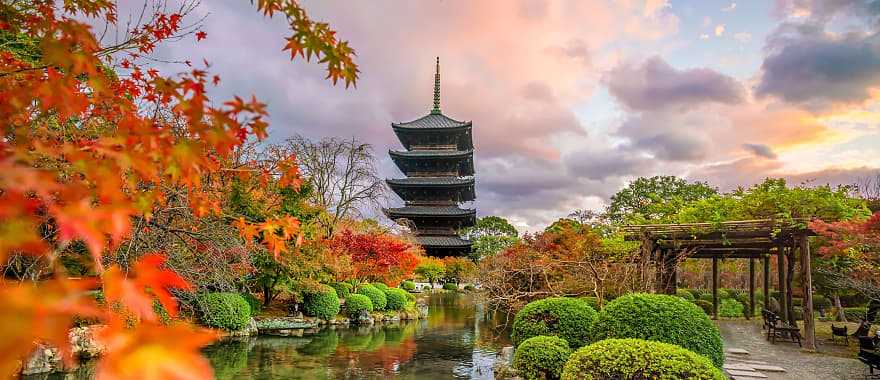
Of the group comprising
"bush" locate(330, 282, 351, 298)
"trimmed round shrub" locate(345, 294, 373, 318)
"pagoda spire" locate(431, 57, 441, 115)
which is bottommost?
"trimmed round shrub" locate(345, 294, 373, 318)

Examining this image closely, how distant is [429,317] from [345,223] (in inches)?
201

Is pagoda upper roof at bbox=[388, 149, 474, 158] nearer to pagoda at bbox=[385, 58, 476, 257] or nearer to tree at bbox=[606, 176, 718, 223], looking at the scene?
pagoda at bbox=[385, 58, 476, 257]

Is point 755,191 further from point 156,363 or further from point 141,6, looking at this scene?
point 156,363

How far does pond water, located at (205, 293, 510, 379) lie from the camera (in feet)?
28.6

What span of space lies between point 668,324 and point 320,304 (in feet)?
38.0

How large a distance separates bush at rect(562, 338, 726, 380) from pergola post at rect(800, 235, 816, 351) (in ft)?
23.2

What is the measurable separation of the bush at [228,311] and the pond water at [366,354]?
62 cm

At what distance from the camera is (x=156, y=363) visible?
0.73m

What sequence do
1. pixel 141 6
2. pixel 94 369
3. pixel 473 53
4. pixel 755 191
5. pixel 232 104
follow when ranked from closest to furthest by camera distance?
pixel 232 104 < pixel 141 6 < pixel 94 369 < pixel 755 191 < pixel 473 53

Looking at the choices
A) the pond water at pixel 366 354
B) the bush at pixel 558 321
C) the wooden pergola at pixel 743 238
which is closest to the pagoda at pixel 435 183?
the pond water at pixel 366 354

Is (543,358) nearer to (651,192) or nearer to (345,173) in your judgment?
(345,173)

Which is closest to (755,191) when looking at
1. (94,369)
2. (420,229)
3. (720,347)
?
(720,347)

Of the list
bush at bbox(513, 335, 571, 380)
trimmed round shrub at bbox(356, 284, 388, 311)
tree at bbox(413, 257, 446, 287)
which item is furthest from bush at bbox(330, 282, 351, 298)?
tree at bbox(413, 257, 446, 287)

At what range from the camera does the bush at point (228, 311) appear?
11695 mm
